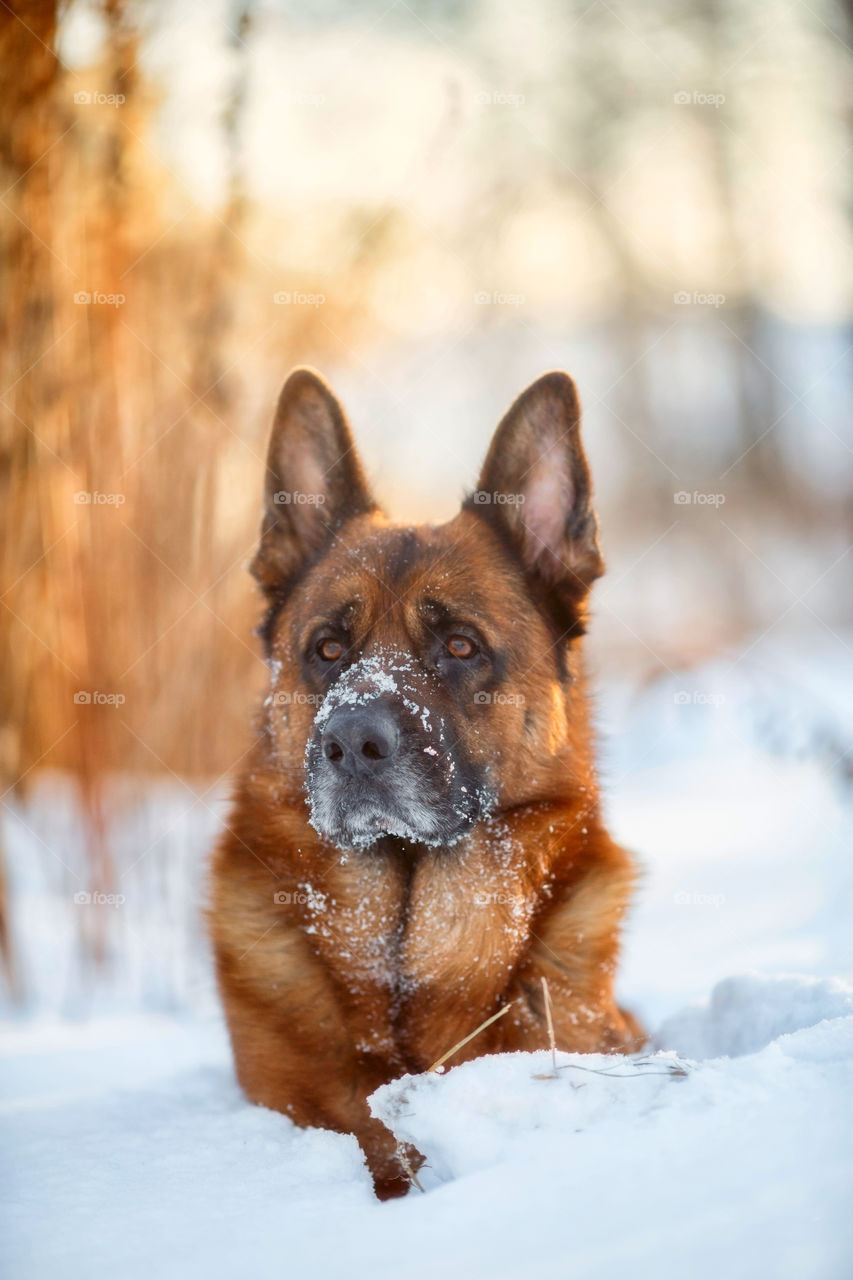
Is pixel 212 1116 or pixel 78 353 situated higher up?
pixel 78 353

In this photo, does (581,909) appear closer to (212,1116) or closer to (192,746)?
(212,1116)

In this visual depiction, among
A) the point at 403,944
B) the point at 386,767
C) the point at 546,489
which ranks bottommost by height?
the point at 403,944

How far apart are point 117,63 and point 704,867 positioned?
16.0 feet

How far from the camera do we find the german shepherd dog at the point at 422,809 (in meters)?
2.81

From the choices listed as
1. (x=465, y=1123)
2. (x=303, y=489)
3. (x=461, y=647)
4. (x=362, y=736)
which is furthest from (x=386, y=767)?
(x=303, y=489)

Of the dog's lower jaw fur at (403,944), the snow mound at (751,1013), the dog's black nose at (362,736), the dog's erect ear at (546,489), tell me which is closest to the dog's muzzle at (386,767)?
the dog's black nose at (362,736)

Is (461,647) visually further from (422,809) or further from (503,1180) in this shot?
(503,1180)

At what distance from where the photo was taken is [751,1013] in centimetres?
292

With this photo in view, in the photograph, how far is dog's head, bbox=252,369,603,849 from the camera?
9.29 feet

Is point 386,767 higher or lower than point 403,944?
higher

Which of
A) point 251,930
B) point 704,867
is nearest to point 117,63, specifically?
point 251,930

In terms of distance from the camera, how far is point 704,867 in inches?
199

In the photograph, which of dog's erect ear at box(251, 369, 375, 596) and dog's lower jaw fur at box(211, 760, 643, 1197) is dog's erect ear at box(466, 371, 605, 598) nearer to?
dog's erect ear at box(251, 369, 375, 596)

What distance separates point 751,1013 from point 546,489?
195 centimetres
